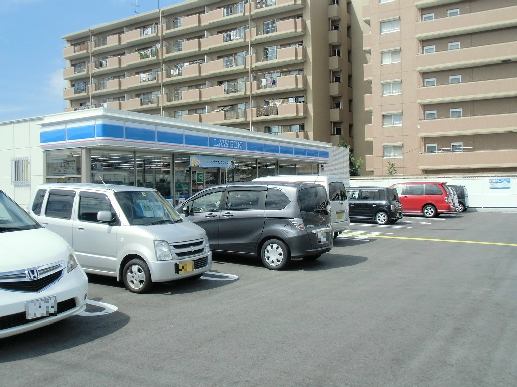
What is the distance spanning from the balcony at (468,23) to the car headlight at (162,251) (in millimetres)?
34991

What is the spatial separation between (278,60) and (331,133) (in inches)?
317

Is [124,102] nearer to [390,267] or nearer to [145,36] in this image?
[145,36]

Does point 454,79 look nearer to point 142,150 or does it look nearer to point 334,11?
point 334,11

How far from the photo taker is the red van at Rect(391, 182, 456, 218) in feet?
76.7

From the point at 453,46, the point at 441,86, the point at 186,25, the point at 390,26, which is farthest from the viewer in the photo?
the point at 186,25

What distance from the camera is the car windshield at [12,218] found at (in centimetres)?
553


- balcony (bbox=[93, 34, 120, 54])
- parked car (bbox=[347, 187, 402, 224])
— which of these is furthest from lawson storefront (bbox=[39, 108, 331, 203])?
balcony (bbox=[93, 34, 120, 54])

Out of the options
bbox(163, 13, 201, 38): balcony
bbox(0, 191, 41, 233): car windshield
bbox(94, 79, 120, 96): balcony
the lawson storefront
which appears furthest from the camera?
bbox(94, 79, 120, 96): balcony

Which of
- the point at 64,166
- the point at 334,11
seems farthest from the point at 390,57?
the point at 64,166

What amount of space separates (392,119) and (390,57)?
5238mm

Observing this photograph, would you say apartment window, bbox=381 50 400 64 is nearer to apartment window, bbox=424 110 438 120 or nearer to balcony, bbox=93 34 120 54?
apartment window, bbox=424 110 438 120

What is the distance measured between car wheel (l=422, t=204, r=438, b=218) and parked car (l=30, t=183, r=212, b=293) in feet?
60.7

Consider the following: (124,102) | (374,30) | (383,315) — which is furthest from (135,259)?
(124,102)

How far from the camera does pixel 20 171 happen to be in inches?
652
